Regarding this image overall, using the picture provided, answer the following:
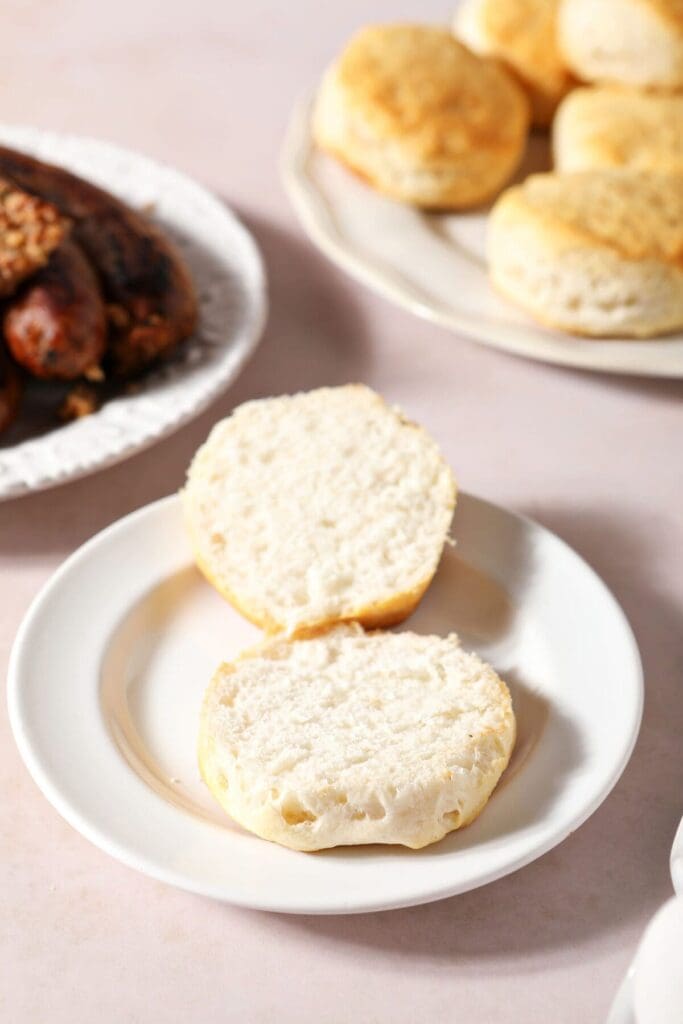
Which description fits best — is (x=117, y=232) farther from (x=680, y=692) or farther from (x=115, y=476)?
(x=680, y=692)

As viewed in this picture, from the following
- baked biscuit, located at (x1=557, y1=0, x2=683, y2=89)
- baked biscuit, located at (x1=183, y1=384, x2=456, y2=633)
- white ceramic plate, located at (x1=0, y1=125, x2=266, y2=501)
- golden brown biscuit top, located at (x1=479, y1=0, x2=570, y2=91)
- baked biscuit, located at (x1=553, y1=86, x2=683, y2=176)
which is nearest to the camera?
baked biscuit, located at (x1=183, y1=384, x2=456, y2=633)

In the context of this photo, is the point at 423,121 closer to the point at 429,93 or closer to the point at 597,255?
the point at 429,93

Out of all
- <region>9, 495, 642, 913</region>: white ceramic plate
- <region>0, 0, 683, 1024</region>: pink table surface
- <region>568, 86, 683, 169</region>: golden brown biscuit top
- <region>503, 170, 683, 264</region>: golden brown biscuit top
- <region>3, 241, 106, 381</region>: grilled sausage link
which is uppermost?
→ <region>568, 86, 683, 169</region>: golden brown biscuit top

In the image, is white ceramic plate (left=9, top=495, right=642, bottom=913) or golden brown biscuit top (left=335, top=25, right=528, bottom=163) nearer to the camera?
white ceramic plate (left=9, top=495, right=642, bottom=913)

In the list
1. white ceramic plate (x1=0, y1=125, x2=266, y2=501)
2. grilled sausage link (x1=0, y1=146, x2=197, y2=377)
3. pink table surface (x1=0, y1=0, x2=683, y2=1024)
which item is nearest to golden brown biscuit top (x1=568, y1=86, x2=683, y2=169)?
pink table surface (x1=0, y1=0, x2=683, y2=1024)

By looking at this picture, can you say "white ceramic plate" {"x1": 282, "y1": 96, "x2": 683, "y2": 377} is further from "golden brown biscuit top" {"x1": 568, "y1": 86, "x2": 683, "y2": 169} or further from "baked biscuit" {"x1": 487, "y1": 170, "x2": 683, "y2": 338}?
"golden brown biscuit top" {"x1": 568, "y1": 86, "x2": 683, "y2": 169}

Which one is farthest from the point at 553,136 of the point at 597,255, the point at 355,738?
the point at 355,738

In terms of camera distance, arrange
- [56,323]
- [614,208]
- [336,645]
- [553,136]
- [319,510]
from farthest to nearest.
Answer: [553,136] < [614,208] < [56,323] < [319,510] < [336,645]
